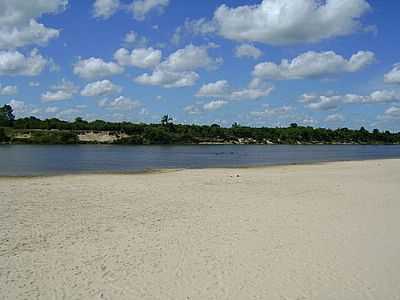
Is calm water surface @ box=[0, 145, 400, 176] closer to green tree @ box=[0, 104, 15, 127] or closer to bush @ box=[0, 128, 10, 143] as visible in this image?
bush @ box=[0, 128, 10, 143]

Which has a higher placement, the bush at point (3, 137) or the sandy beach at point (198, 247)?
the bush at point (3, 137)

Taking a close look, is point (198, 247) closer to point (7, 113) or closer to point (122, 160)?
point (122, 160)

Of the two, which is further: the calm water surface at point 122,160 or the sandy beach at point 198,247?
the calm water surface at point 122,160

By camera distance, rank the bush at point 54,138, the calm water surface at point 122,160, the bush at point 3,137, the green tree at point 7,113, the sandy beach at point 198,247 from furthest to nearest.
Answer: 1. the green tree at point 7,113
2. the bush at point 54,138
3. the bush at point 3,137
4. the calm water surface at point 122,160
5. the sandy beach at point 198,247

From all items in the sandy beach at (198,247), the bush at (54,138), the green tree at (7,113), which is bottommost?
the sandy beach at (198,247)

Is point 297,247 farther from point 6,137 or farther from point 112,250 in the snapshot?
point 6,137

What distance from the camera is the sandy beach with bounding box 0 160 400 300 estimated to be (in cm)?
786

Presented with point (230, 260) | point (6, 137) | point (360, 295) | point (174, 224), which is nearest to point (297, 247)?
point (230, 260)

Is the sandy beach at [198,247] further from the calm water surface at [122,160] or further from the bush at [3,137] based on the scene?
the bush at [3,137]

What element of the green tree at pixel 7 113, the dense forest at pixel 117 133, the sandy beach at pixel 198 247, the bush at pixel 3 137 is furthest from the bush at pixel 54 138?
the sandy beach at pixel 198 247

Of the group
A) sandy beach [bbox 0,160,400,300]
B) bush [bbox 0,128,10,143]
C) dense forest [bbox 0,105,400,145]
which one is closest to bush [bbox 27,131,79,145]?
dense forest [bbox 0,105,400,145]

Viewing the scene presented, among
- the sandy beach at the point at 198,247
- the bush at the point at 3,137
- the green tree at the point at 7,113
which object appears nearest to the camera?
the sandy beach at the point at 198,247

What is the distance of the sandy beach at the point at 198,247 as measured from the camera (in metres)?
7.86

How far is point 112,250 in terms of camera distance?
33.4 ft
